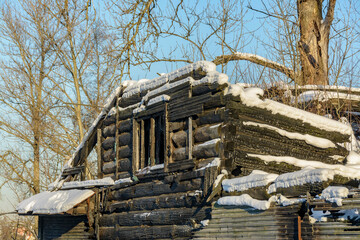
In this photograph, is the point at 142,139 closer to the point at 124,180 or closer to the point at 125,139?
the point at 125,139

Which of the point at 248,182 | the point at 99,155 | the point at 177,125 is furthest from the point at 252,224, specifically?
the point at 99,155

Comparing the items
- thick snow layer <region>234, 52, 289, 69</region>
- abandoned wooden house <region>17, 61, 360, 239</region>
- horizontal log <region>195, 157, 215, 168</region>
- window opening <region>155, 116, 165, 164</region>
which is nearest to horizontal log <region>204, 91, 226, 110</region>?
abandoned wooden house <region>17, 61, 360, 239</region>

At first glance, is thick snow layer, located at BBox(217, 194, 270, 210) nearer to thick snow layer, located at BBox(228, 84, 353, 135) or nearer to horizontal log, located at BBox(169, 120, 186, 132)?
thick snow layer, located at BBox(228, 84, 353, 135)

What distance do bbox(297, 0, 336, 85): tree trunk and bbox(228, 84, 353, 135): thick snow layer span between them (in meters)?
6.00

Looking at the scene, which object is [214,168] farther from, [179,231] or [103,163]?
[103,163]

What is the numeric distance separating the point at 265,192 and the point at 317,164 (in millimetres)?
3941

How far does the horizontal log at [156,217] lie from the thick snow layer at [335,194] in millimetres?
2835

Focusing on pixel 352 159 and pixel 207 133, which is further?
pixel 352 159

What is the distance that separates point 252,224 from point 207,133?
7.77 ft

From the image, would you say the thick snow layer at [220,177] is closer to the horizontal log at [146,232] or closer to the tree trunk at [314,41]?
the horizontal log at [146,232]

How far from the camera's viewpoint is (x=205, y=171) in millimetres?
9367

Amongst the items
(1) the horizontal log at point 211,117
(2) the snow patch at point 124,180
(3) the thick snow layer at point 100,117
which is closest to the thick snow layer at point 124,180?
(2) the snow patch at point 124,180

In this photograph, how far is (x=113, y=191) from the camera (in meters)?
12.4

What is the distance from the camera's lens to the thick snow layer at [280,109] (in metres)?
9.69
